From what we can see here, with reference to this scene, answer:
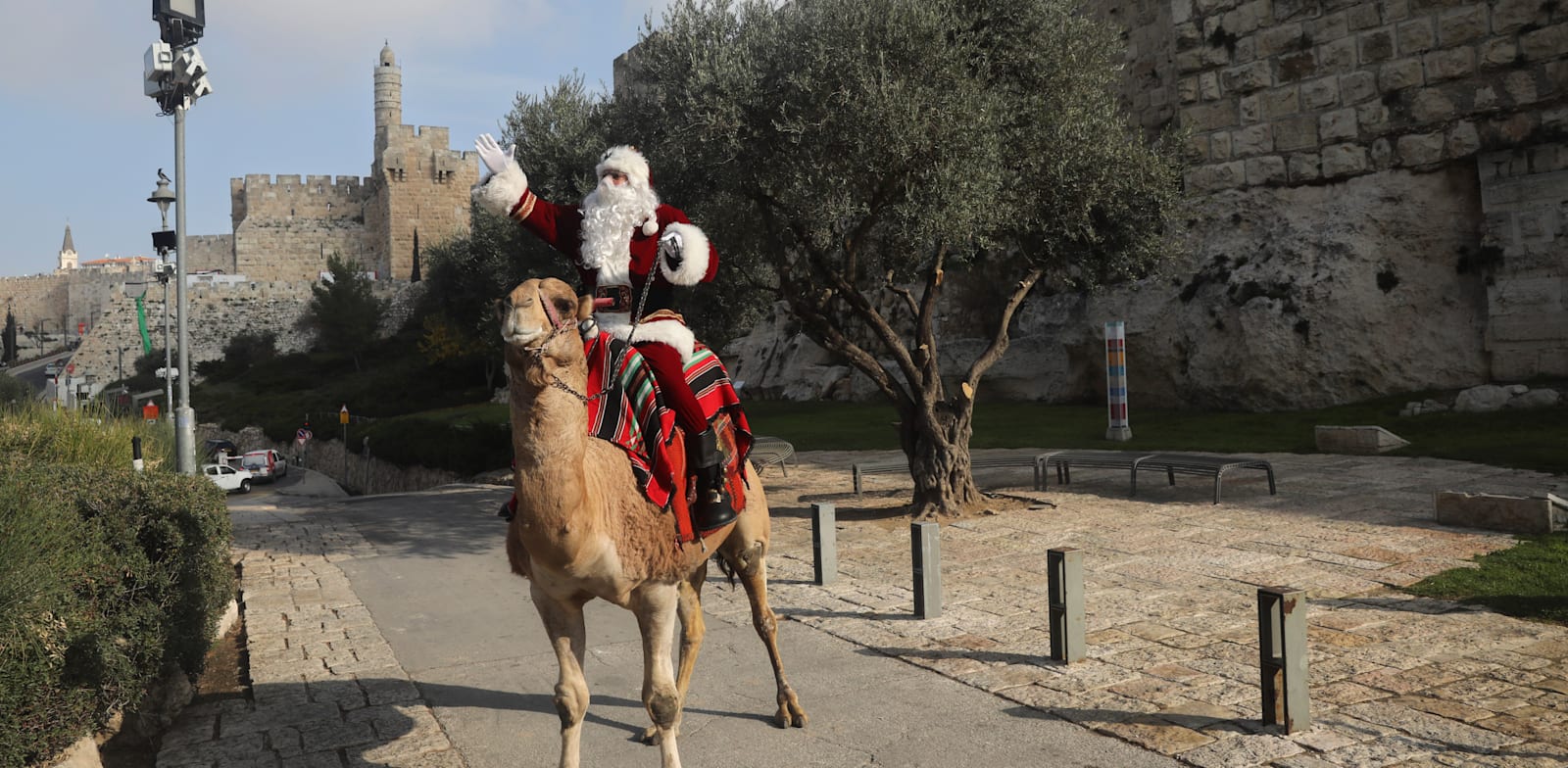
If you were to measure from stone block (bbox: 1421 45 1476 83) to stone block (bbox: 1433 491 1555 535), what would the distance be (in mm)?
11000

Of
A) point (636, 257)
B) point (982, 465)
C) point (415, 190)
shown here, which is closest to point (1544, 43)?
point (982, 465)

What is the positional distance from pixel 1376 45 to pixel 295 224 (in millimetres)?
70926

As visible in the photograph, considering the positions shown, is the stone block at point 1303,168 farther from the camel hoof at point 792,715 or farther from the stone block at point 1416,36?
the camel hoof at point 792,715

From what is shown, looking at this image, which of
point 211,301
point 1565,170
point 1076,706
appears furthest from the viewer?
point 211,301

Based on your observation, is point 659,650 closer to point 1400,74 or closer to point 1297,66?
point 1400,74

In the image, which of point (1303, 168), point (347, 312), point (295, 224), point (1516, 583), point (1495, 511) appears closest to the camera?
point (1516, 583)

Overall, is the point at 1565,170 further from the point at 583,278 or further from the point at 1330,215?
the point at 583,278

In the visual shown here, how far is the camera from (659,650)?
4.14 m

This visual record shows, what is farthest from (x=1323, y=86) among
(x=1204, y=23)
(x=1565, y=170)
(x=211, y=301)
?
(x=211, y=301)

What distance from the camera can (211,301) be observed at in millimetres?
63438

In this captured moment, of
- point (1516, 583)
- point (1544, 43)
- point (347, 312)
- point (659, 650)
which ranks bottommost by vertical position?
point (1516, 583)

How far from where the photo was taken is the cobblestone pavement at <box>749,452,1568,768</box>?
488 centimetres

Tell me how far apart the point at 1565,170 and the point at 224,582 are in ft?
63.1

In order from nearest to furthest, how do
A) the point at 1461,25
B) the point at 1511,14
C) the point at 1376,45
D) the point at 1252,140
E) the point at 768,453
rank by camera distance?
1. the point at 768,453
2. the point at 1511,14
3. the point at 1461,25
4. the point at 1376,45
5. the point at 1252,140
